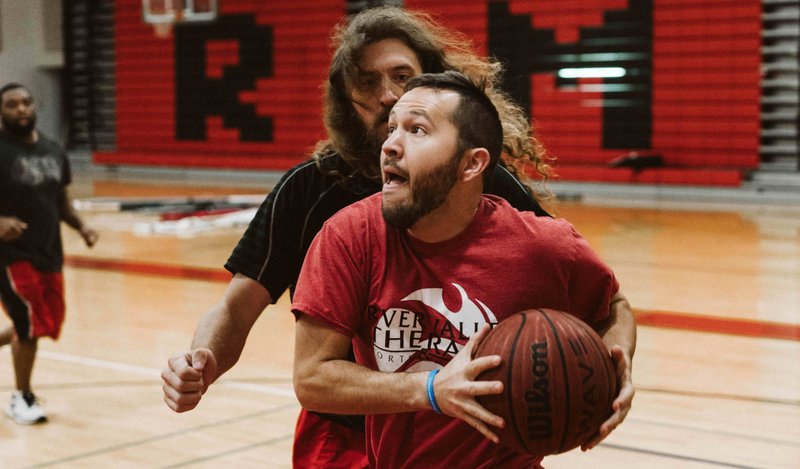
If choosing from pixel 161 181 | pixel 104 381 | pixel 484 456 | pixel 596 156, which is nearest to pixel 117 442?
pixel 104 381

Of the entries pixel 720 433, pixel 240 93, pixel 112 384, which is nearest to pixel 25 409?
pixel 112 384

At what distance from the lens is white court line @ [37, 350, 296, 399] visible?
18.6 feet

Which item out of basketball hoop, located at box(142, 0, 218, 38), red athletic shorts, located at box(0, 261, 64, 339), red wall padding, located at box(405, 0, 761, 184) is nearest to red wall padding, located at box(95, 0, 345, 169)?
basketball hoop, located at box(142, 0, 218, 38)

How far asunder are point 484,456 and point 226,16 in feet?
56.8

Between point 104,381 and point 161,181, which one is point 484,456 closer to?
point 104,381

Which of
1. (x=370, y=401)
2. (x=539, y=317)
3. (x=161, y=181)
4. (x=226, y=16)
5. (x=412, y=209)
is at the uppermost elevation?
(x=226, y=16)

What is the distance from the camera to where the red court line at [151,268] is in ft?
30.9

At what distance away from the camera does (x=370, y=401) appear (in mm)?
2191

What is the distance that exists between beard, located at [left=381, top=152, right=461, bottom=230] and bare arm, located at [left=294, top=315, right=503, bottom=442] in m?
0.28

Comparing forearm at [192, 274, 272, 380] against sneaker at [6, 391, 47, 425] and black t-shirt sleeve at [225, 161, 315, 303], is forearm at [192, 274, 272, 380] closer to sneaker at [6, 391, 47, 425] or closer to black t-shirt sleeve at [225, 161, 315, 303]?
black t-shirt sleeve at [225, 161, 315, 303]

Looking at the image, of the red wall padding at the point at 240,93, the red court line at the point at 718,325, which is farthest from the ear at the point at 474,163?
the red wall padding at the point at 240,93

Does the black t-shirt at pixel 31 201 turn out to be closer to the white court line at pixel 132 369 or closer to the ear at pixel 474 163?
the white court line at pixel 132 369

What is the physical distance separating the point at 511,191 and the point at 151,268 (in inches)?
297

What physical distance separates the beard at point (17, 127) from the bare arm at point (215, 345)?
338 centimetres
